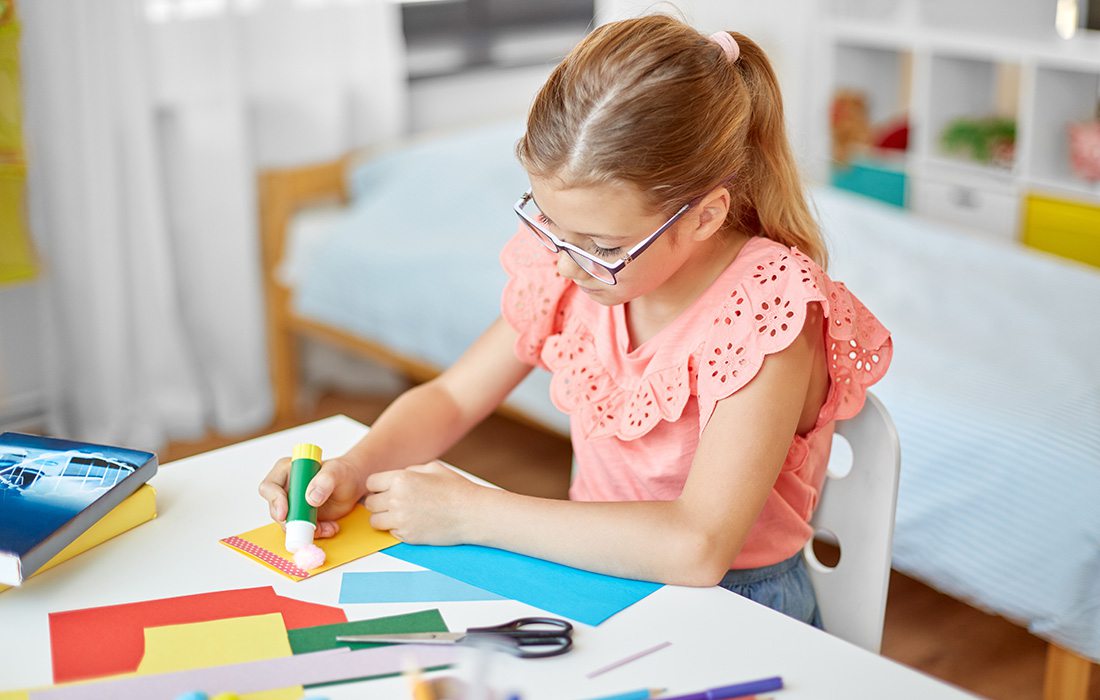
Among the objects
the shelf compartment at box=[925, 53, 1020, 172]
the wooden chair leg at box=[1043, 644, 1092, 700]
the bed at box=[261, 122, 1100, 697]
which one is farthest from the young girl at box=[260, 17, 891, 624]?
the shelf compartment at box=[925, 53, 1020, 172]

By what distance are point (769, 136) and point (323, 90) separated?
2.06 metres

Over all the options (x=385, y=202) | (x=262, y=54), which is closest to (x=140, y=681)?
(x=385, y=202)

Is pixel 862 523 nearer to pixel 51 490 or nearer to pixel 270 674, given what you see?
pixel 270 674

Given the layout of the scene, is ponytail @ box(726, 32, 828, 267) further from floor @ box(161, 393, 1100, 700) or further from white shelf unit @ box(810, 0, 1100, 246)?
white shelf unit @ box(810, 0, 1100, 246)

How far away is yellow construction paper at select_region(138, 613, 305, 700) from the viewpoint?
942mm

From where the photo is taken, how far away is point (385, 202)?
2920 mm

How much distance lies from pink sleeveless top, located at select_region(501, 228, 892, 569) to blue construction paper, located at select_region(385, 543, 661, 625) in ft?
0.45

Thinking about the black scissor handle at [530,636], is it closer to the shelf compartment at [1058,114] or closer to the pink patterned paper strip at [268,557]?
the pink patterned paper strip at [268,557]

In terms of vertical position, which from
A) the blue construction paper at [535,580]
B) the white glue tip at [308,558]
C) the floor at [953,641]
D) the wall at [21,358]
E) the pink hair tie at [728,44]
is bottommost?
the floor at [953,641]

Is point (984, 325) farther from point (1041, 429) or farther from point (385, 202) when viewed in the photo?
point (385, 202)

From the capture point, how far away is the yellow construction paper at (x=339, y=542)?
110 centimetres

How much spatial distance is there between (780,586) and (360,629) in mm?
472

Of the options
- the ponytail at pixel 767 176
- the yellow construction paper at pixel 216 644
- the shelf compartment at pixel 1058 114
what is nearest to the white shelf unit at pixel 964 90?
the shelf compartment at pixel 1058 114

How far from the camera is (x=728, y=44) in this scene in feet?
3.78
